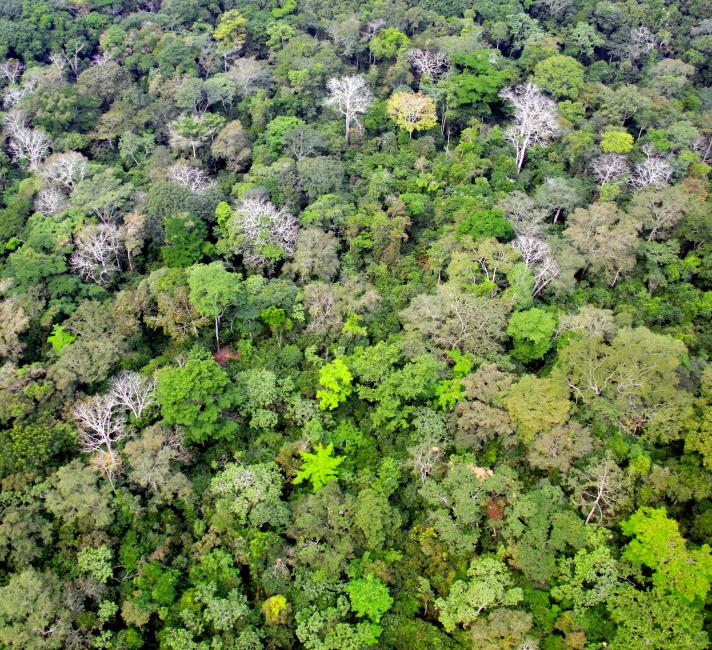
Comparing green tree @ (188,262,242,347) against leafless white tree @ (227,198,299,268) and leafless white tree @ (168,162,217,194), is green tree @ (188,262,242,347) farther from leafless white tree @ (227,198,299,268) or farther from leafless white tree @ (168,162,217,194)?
leafless white tree @ (168,162,217,194)

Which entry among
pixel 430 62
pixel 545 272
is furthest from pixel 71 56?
pixel 545 272

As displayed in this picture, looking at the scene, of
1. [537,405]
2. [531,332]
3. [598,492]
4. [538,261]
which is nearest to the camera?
[598,492]

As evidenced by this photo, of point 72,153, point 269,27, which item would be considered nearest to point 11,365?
point 72,153

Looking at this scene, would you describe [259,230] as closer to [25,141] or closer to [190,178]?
[190,178]

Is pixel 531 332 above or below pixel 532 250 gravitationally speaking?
below

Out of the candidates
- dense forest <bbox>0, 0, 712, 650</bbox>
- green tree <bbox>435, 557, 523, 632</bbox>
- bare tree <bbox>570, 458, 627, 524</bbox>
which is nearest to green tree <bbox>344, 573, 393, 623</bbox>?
dense forest <bbox>0, 0, 712, 650</bbox>

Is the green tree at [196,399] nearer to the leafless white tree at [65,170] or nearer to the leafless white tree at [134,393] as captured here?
the leafless white tree at [134,393]

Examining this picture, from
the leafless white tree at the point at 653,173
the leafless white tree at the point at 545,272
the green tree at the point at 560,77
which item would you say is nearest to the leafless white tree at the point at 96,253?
the leafless white tree at the point at 545,272
